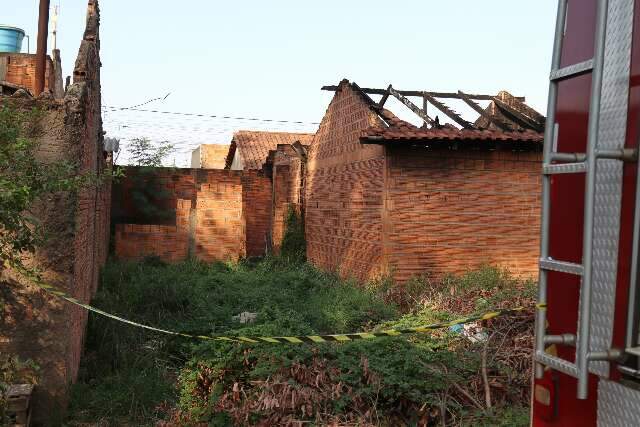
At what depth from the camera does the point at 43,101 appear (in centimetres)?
600

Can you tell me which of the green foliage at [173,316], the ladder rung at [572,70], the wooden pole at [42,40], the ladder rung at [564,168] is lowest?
the green foliage at [173,316]

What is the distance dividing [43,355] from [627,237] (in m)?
5.18

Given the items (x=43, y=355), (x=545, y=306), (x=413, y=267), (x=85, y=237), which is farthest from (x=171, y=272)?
(x=545, y=306)

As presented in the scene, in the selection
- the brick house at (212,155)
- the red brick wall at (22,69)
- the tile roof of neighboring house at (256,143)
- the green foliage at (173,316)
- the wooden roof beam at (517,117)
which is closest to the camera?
the green foliage at (173,316)

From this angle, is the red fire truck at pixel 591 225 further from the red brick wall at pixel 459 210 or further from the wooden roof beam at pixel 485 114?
the wooden roof beam at pixel 485 114

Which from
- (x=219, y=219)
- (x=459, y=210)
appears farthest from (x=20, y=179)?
(x=219, y=219)

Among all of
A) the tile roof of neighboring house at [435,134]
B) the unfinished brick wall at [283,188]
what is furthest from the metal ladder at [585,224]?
the unfinished brick wall at [283,188]

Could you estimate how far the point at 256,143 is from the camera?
30.7 m

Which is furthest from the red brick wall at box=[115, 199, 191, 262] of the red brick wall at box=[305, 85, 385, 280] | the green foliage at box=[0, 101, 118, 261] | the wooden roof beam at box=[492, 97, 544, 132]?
the green foliage at box=[0, 101, 118, 261]

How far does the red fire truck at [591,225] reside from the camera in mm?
2287

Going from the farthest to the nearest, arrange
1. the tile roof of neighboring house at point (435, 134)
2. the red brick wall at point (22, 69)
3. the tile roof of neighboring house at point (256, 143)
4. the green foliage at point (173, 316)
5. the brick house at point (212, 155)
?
the brick house at point (212, 155) < the tile roof of neighboring house at point (256, 143) < the red brick wall at point (22, 69) < the tile roof of neighboring house at point (435, 134) < the green foliage at point (173, 316)

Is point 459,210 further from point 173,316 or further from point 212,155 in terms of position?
point 212,155

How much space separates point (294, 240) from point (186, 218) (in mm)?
3304

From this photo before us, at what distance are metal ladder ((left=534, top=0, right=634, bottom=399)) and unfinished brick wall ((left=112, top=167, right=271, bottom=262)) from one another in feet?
54.8
